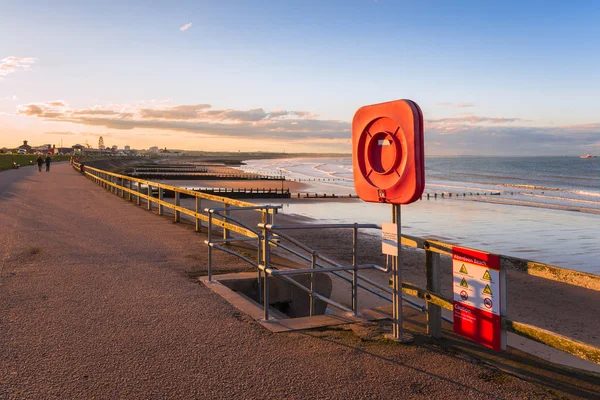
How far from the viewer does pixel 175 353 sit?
4.66 m

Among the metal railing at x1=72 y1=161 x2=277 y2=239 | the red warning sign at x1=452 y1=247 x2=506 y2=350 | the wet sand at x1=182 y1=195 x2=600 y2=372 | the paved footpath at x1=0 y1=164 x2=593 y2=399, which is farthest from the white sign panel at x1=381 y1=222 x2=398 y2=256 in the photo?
the metal railing at x1=72 y1=161 x2=277 y2=239

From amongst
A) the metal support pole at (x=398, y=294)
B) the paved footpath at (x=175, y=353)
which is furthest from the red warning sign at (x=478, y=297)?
the metal support pole at (x=398, y=294)

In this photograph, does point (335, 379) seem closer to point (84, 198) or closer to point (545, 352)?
point (545, 352)

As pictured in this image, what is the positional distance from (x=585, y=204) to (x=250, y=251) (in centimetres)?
3386

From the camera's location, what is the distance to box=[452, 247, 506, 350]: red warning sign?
14.2ft

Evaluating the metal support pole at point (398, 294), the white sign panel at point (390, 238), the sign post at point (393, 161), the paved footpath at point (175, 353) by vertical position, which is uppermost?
the sign post at point (393, 161)

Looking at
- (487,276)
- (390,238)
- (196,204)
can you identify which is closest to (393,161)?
(390,238)

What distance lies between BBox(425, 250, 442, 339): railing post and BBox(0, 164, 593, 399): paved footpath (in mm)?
209

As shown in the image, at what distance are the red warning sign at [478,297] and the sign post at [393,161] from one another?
574 mm

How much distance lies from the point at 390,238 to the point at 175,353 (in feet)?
7.53

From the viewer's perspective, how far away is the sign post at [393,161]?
14.9 feet

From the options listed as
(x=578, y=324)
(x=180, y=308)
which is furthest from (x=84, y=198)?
(x=578, y=324)

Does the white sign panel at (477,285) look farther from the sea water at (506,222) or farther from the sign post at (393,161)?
the sea water at (506,222)

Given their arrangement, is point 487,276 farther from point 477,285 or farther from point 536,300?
point 536,300
